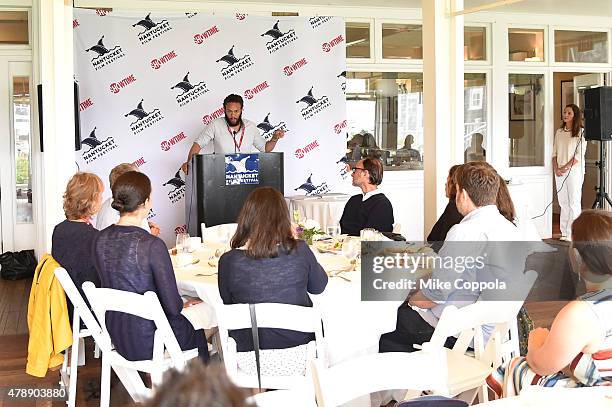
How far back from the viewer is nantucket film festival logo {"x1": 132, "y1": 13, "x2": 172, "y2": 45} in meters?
9.06

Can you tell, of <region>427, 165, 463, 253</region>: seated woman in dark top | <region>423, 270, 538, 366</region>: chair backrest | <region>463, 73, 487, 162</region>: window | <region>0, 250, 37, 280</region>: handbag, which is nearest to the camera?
<region>423, 270, 538, 366</region>: chair backrest

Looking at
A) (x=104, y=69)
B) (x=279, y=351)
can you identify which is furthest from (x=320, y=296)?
(x=104, y=69)

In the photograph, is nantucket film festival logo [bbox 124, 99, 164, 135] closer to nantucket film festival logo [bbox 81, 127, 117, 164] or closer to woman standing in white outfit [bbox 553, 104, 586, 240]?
nantucket film festival logo [bbox 81, 127, 117, 164]

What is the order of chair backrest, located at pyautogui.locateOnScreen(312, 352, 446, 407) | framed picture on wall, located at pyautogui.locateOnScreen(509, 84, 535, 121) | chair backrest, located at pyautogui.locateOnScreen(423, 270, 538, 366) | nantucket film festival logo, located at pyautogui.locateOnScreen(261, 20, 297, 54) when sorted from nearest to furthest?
1. chair backrest, located at pyautogui.locateOnScreen(312, 352, 446, 407)
2. chair backrest, located at pyautogui.locateOnScreen(423, 270, 538, 366)
3. nantucket film festival logo, located at pyautogui.locateOnScreen(261, 20, 297, 54)
4. framed picture on wall, located at pyautogui.locateOnScreen(509, 84, 535, 121)

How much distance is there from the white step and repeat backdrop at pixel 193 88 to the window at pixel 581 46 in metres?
4.07

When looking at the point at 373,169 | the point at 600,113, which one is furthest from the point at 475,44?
the point at 373,169

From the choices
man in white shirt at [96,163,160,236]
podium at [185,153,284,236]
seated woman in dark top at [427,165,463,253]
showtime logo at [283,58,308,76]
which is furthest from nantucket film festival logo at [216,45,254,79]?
seated woman in dark top at [427,165,463,253]

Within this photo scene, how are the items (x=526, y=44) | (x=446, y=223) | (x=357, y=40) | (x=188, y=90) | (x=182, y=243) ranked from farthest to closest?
1. (x=526, y=44)
2. (x=357, y=40)
3. (x=188, y=90)
4. (x=446, y=223)
5. (x=182, y=243)

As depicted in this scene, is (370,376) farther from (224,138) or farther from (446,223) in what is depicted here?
(224,138)

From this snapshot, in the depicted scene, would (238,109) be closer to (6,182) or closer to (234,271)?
(6,182)

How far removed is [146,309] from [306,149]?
6.38m

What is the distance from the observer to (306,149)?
32.0 ft

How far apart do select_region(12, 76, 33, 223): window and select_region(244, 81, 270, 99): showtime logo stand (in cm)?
259

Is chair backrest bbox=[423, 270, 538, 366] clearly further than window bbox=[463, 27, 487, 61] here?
No
